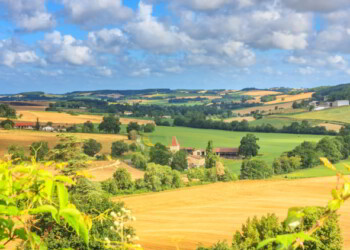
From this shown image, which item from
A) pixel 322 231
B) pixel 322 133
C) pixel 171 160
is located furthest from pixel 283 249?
pixel 322 133

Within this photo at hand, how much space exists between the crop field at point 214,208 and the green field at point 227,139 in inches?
1534

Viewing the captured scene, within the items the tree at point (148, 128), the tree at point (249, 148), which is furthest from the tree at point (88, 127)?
the tree at point (249, 148)

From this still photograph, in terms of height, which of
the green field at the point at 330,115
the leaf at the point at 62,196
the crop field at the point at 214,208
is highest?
the leaf at the point at 62,196

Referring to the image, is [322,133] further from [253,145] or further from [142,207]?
[142,207]

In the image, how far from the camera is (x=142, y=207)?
36594mm

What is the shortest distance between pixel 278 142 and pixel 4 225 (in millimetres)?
100065

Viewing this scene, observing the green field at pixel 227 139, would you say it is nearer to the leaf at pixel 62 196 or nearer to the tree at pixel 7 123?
the tree at pixel 7 123

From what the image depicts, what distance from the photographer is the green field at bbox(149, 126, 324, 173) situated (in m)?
90.9

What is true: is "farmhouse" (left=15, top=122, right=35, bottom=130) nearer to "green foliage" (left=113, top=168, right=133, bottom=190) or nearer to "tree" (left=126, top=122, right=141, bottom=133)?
"tree" (left=126, top=122, right=141, bottom=133)

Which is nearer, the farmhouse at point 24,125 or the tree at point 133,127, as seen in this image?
the farmhouse at point 24,125

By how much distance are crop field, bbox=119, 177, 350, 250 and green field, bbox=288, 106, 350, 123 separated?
262ft

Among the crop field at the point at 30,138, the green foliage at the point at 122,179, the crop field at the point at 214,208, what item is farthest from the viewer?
the crop field at the point at 30,138

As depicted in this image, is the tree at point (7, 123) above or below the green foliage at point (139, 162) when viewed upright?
above

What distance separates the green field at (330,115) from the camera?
121988mm
